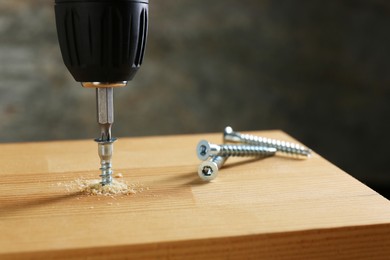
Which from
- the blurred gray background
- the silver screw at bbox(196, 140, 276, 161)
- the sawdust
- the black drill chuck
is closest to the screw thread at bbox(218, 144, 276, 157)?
the silver screw at bbox(196, 140, 276, 161)

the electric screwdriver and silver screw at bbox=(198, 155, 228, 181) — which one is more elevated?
the electric screwdriver

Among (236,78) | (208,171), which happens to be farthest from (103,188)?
(236,78)

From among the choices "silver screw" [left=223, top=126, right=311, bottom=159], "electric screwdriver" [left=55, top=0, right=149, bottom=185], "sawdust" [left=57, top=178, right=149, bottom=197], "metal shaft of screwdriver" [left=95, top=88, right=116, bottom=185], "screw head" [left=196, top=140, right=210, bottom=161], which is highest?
"electric screwdriver" [left=55, top=0, right=149, bottom=185]

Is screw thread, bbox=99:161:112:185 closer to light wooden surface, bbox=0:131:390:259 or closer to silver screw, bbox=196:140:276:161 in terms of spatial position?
light wooden surface, bbox=0:131:390:259

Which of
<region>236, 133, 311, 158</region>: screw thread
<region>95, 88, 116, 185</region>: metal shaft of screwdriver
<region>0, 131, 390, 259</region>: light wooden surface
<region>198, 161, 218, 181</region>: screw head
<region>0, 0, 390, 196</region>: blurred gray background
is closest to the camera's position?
<region>0, 131, 390, 259</region>: light wooden surface

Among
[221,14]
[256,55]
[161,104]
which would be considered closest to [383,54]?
[256,55]

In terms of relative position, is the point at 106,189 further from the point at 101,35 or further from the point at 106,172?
the point at 101,35

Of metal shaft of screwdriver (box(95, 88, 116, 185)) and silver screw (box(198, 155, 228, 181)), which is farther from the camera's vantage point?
silver screw (box(198, 155, 228, 181))
